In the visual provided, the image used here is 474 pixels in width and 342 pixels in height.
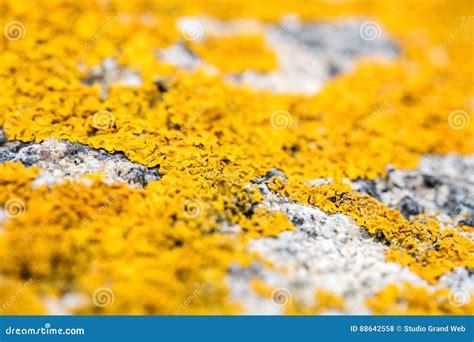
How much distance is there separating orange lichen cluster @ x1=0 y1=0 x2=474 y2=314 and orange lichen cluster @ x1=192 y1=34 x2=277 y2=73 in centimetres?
4

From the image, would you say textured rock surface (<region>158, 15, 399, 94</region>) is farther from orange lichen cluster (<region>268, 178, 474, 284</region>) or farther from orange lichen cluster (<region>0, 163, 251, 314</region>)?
orange lichen cluster (<region>0, 163, 251, 314</region>)

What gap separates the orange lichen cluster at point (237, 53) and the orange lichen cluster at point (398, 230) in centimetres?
253

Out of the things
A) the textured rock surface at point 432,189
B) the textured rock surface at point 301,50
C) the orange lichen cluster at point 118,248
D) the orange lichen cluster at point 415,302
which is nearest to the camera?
the orange lichen cluster at point 118,248

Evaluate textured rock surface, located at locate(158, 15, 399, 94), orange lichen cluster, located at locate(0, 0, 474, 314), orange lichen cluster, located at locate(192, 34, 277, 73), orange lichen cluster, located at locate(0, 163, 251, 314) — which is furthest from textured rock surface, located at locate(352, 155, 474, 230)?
orange lichen cluster, located at locate(192, 34, 277, 73)

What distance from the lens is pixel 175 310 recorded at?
13.8 feet

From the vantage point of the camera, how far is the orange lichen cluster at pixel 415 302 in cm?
450

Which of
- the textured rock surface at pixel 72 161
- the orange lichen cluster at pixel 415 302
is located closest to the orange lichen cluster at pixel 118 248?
the textured rock surface at pixel 72 161

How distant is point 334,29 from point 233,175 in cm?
461

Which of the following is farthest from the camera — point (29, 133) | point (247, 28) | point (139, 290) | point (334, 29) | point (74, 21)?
point (334, 29)

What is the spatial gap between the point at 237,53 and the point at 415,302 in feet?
15.4

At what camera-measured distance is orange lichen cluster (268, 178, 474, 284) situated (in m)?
4.84

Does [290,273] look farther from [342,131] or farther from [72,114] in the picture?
[72,114]

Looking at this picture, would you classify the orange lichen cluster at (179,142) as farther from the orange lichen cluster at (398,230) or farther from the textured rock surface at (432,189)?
the textured rock surface at (432,189)
